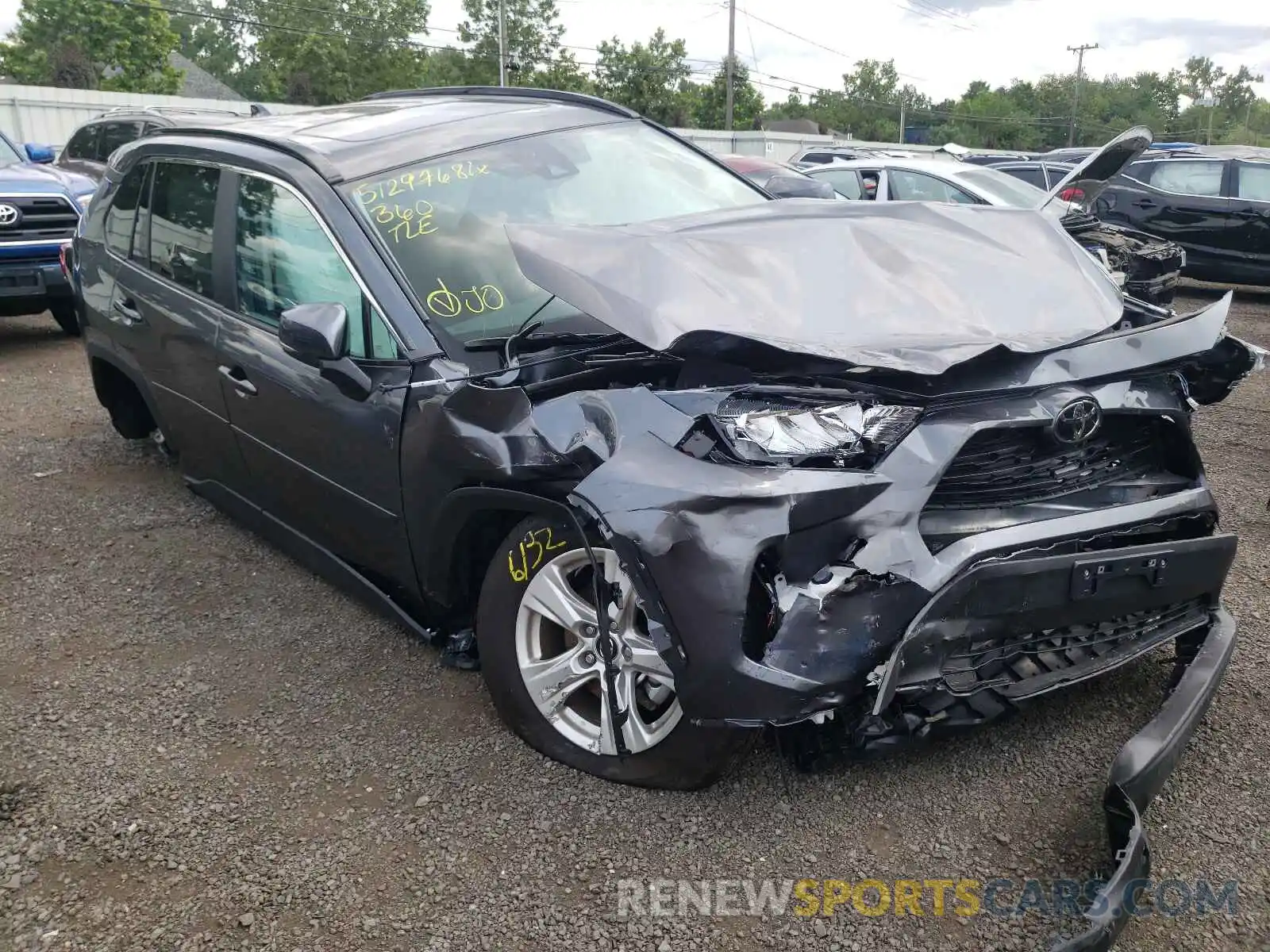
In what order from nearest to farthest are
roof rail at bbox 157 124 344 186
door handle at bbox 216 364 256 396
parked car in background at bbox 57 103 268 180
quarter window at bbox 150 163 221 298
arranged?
roof rail at bbox 157 124 344 186 < door handle at bbox 216 364 256 396 < quarter window at bbox 150 163 221 298 < parked car in background at bbox 57 103 268 180

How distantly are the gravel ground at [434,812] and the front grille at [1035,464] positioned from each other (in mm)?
793

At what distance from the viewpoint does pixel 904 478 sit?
7.17ft

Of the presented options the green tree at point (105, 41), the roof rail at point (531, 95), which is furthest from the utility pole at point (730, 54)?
the roof rail at point (531, 95)

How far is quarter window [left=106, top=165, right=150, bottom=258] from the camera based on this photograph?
173 inches

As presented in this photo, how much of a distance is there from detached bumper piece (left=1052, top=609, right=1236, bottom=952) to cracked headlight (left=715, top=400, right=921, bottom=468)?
0.91 meters

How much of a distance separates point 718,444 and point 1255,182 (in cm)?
1104

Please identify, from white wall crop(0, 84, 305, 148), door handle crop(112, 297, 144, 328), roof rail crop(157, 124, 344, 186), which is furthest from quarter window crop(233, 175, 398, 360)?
white wall crop(0, 84, 305, 148)

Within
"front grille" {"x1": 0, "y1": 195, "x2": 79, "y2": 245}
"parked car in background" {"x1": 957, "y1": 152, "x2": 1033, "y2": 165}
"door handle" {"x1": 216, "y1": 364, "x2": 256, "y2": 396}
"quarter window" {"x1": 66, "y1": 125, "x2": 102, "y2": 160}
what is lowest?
"door handle" {"x1": 216, "y1": 364, "x2": 256, "y2": 396}

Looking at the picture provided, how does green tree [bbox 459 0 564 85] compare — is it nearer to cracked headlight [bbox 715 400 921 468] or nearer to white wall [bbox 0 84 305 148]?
white wall [bbox 0 84 305 148]

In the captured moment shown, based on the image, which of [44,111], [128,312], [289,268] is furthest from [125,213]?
[44,111]

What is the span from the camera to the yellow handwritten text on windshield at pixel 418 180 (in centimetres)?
A: 316

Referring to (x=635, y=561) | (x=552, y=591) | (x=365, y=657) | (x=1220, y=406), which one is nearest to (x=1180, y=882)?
(x=635, y=561)

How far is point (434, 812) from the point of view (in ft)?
8.68

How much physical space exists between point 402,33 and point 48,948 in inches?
2763
